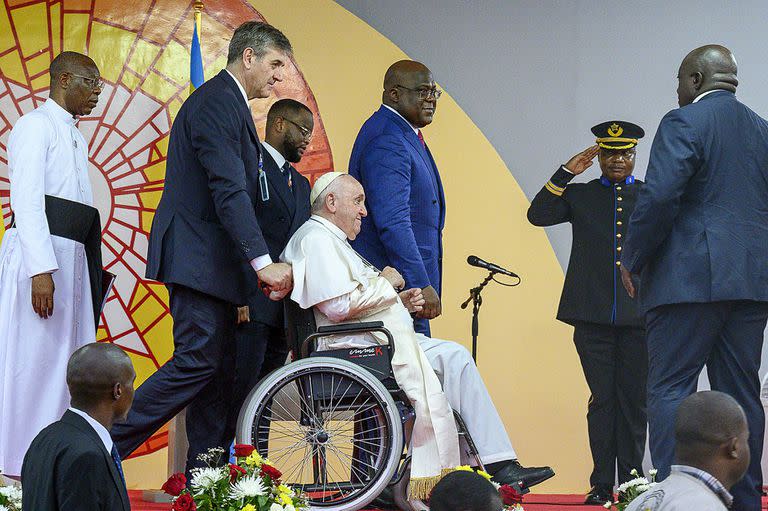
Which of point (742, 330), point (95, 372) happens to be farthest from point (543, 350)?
point (95, 372)

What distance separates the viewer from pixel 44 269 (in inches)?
171

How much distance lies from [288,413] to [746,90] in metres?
3.51

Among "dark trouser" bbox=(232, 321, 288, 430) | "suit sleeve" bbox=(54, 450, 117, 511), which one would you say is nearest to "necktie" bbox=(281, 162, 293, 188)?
"dark trouser" bbox=(232, 321, 288, 430)

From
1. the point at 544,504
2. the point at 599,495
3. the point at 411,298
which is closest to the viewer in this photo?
the point at 411,298

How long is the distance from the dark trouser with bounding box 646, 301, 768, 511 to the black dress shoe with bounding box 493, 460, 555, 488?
46cm

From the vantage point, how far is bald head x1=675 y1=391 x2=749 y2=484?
2.49 metres

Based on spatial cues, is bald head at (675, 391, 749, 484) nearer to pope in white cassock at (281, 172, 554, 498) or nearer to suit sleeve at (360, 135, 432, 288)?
pope in white cassock at (281, 172, 554, 498)

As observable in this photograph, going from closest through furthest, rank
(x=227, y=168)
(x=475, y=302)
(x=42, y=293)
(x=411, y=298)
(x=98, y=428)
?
1. (x=98, y=428)
2. (x=227, y=168)
3. (x=42, y=293)
4. (x=411, y=298)
5. (x=475, y=302)

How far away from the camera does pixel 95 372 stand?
9.10ft

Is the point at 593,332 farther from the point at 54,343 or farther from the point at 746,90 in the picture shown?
the point at 54,343

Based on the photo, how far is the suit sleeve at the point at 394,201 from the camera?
4676 mm

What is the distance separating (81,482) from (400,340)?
5.62ft

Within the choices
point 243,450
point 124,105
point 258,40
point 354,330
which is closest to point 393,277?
point 354,330

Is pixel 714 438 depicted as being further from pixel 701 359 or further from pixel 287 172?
pixel 287 172
